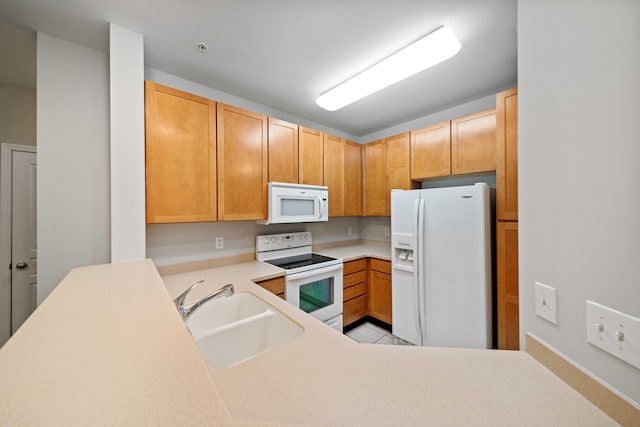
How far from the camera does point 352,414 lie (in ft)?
1.55

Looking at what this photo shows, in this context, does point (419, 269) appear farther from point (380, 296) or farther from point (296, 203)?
point (296, 203)

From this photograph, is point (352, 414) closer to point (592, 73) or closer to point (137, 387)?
point (137, 387)

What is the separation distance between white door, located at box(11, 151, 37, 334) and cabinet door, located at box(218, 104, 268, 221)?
170cm

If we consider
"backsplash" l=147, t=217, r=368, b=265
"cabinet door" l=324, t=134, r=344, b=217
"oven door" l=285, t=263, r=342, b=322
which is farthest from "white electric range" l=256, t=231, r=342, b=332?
"cabinet door" l=324, t=134, r=344, b=217

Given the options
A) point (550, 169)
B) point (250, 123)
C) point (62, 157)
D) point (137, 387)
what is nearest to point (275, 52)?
point (250, 123)

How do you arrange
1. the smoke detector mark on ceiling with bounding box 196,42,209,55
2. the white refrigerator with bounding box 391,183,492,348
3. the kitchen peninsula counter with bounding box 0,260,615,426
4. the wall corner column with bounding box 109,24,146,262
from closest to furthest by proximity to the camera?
the kitchen peninsula counter with bounding box 0,260,615,426 → the wall corner column with bounding box 109,24,146,262 → the smoke detector mark on ceiling with bounding box 196,42,209,55 → the white refrigerator with bounding box 391,183,492,348

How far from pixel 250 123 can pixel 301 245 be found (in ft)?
4.65

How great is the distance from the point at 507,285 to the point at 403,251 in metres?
0.83

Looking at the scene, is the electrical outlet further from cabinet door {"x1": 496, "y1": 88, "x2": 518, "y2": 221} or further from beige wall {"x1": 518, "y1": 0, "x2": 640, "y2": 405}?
cabinet door {"x1": 496, "y1": 88, "x2": 518, "y2": 221}

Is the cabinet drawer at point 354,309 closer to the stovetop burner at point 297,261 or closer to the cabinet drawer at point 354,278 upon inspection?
the cabinet drawer at point 354,278

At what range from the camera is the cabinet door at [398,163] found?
2.60m

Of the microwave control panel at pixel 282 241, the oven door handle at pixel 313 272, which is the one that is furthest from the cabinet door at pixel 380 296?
the microwave control panel at pixel 282 241

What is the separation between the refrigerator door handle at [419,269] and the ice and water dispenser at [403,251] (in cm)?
Answer: 6

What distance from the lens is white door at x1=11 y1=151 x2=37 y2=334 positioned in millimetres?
1913
